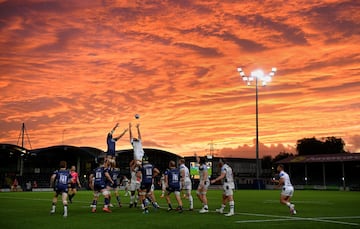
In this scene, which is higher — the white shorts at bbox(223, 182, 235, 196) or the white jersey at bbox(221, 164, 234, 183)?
the white jersey at bbox(221, 164, 234, 183)

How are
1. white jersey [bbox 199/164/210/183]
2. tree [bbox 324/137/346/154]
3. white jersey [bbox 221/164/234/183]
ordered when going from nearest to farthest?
white jersey [bbox 221/164/234/183] < white jersey [bbox 199/164/210/183] < tree [bbox 324/137/346/154]

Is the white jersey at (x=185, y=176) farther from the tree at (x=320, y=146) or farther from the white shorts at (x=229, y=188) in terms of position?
the tree at (x=320, y=146)

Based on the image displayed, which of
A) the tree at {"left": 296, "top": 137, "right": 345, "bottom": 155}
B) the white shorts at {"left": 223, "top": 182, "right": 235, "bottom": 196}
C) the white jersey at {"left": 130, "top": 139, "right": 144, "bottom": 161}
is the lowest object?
the white shorts at {"left": 223, "top": 182, "right": 235, "bottom": 196}

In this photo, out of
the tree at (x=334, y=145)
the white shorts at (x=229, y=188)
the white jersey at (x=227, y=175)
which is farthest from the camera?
the tree at (x=334, y=145)

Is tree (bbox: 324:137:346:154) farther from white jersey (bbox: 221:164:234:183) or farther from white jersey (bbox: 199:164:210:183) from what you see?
white jersey (bbox: 221:164:234:183)

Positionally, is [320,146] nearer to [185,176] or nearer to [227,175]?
[185,176]

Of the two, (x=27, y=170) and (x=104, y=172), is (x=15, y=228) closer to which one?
(x=104, y=172)

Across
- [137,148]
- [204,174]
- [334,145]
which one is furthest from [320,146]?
[204,174]

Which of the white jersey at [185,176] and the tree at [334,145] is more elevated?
the tree at [334,145]

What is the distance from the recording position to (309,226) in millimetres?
14297

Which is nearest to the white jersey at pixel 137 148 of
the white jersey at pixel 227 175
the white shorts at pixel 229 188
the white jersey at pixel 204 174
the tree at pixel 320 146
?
the white jersey at pixel 204 174

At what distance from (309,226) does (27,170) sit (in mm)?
82046

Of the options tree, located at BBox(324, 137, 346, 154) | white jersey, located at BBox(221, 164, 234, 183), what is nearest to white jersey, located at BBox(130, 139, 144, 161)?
white jersey, located at BBox(221, 164, 234, 183)

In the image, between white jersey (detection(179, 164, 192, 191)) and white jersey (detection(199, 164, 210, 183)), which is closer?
white jersey (detection(199, 164, 210, 183))
